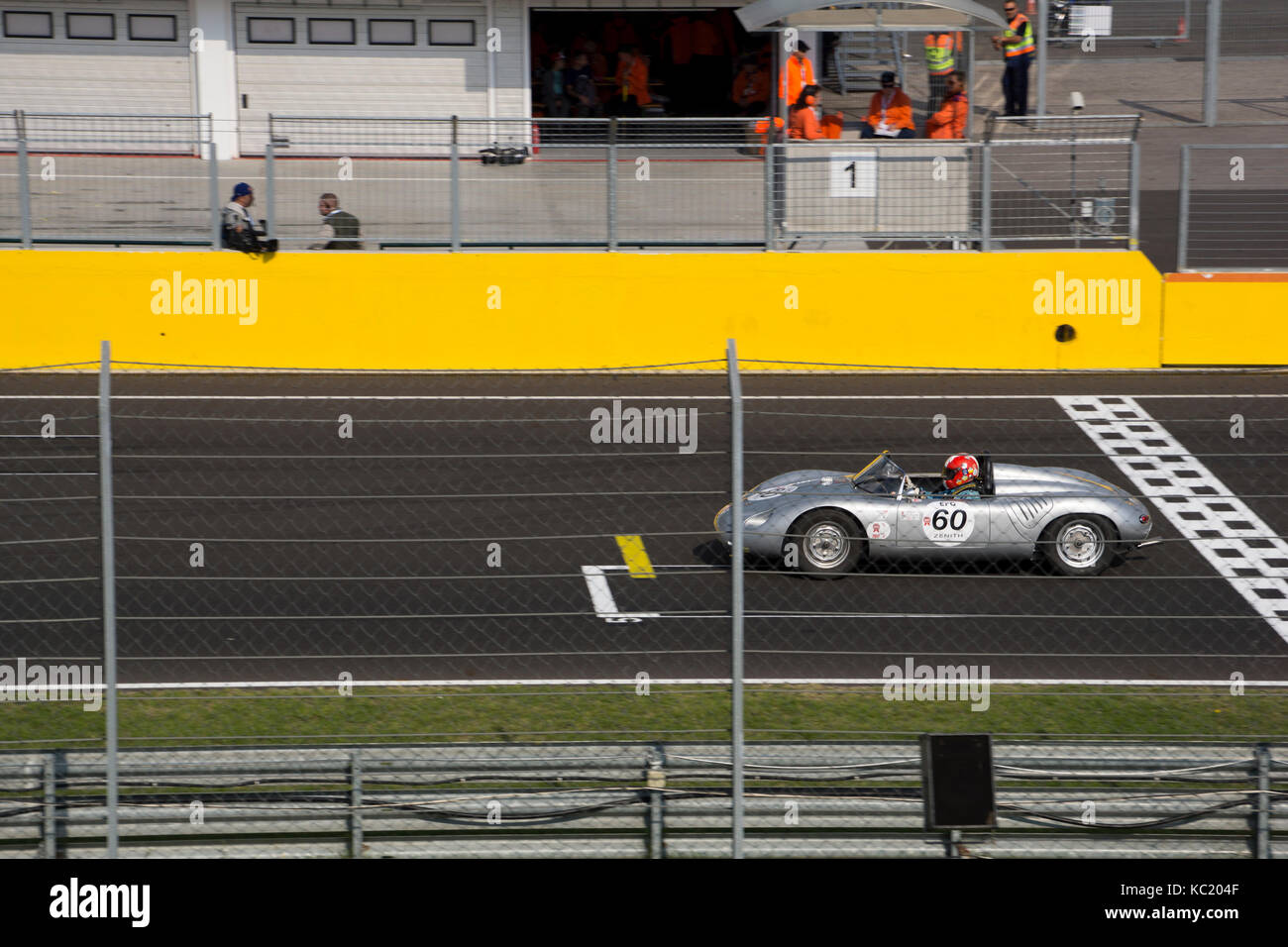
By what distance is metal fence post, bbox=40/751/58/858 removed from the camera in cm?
690

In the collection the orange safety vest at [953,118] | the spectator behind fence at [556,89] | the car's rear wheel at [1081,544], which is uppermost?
the spectator behind fence at [556,89]

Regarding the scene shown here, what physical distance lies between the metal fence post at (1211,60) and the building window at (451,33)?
12515 millimetres

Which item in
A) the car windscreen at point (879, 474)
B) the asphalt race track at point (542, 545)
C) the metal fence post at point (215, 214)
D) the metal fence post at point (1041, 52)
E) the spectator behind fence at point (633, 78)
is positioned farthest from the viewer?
the spectator behind fence at point (633, 78)

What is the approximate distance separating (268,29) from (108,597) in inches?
882

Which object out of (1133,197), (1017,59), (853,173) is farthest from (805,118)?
(1017,59)

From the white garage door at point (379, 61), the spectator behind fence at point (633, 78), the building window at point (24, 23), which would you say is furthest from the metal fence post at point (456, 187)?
the building window at point (24, 23)

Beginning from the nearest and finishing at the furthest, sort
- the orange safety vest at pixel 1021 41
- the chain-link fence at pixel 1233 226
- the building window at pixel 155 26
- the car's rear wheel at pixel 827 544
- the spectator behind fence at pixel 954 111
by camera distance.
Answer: the car's rear wheel at pixel 827 544
the chain-link fence at pixel 1233 226
the spectator behind fence at pixel 954 111
the orange safety vest at pixel 1021 41
the building window at pixel 155 26

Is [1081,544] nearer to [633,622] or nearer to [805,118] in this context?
[633,622]

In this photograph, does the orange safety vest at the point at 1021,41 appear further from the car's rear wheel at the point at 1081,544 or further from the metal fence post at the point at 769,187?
the car's rear wheel at the point at 1081,544

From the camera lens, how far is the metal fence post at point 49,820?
22.6ft

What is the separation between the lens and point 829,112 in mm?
19344

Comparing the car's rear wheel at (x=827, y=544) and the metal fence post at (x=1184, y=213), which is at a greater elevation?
the metal fence post at (x=1184, y=213)

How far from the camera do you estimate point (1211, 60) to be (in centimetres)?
2630

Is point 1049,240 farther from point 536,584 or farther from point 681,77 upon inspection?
point 681,77
